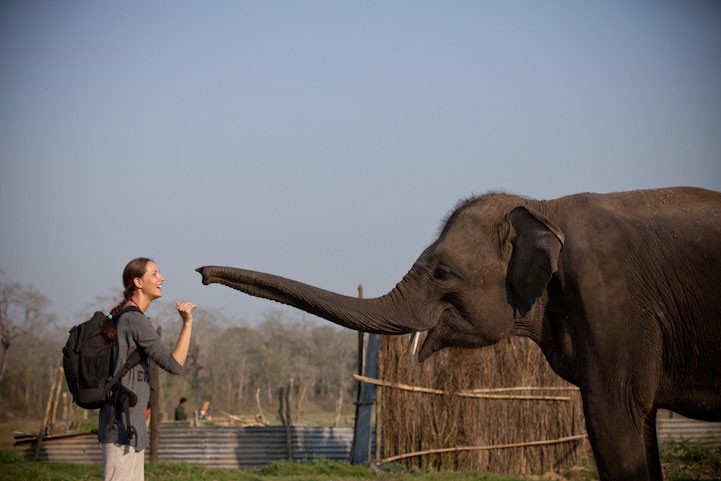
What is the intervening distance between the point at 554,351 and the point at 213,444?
40.6 feet

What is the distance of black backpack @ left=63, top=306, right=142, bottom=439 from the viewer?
562 cm

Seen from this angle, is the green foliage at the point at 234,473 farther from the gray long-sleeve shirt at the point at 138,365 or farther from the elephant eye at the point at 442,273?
the elephant eye at the point at 442,273

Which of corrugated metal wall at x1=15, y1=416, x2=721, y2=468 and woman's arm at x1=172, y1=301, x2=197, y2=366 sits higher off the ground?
woman's arm at x1=172, y1=301, x2=197, y2=366

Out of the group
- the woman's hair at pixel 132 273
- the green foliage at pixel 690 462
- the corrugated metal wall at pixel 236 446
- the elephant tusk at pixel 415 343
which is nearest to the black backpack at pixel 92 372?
the woman's hair at pixel 132 273

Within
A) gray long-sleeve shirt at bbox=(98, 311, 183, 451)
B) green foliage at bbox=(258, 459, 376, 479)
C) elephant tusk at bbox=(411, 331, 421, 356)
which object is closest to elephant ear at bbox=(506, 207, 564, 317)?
elephant tusk at bbox=(411, 331, 421, 356)

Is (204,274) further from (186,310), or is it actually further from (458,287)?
(458,287)

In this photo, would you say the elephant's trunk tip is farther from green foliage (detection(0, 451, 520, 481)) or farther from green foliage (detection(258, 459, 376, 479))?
green foliage (detection(258, 459, 376, 479))

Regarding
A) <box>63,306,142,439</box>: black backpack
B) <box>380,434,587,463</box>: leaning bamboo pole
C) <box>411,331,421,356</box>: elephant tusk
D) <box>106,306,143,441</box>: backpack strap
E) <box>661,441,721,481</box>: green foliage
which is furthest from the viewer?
<box>380,434,587,463</box>: leaning bamboo pole

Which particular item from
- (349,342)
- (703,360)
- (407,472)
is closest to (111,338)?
(703,360)

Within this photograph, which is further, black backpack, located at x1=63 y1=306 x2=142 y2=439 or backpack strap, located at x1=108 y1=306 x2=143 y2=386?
backpack strap, located at x1=108 y1=306 x2=143 y2=386

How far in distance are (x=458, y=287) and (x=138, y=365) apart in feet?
7.26

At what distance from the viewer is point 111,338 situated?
18.9 feet

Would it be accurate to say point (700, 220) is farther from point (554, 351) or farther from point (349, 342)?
point (349, 342)

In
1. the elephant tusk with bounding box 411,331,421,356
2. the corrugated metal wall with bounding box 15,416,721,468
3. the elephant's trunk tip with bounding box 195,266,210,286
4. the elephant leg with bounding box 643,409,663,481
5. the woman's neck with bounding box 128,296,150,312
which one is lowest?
the corrugated metal wall with bounding box 15,416,721,468
